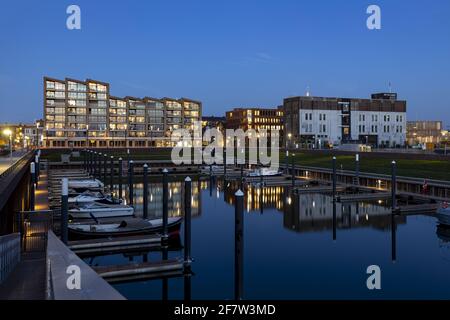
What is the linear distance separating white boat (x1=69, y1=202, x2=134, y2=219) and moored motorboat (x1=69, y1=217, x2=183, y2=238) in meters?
4.02

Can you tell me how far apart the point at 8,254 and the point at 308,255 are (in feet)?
53.8

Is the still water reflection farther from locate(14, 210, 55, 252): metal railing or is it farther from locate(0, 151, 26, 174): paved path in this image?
locate(0, 151, 26, 174): paved path

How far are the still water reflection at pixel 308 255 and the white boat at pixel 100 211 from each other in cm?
546

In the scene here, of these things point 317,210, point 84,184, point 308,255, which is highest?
point 84,184

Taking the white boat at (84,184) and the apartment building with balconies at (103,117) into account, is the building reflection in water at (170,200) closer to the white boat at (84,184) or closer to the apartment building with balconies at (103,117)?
the white boat at (84,184)

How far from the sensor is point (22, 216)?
66.1 feet

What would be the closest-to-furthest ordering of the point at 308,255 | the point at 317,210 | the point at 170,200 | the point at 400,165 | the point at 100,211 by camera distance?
the point at 308,255, the point at 100,211, the point at 317,210, the point at 170,200, the point at 400,165

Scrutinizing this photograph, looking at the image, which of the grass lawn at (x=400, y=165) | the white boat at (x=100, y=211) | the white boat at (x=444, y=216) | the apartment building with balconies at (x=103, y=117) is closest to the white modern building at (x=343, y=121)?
the grass lawn at (x=400, y=165)

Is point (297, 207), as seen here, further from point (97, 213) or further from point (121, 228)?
point (121, 228)

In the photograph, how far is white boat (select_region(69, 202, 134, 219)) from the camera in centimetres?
3238

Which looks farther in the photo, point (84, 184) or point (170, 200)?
point (170, 200)

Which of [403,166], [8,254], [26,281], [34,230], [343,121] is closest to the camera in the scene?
[26,281]

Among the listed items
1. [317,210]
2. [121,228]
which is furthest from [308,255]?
[317,210]

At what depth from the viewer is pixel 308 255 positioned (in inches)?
1011
